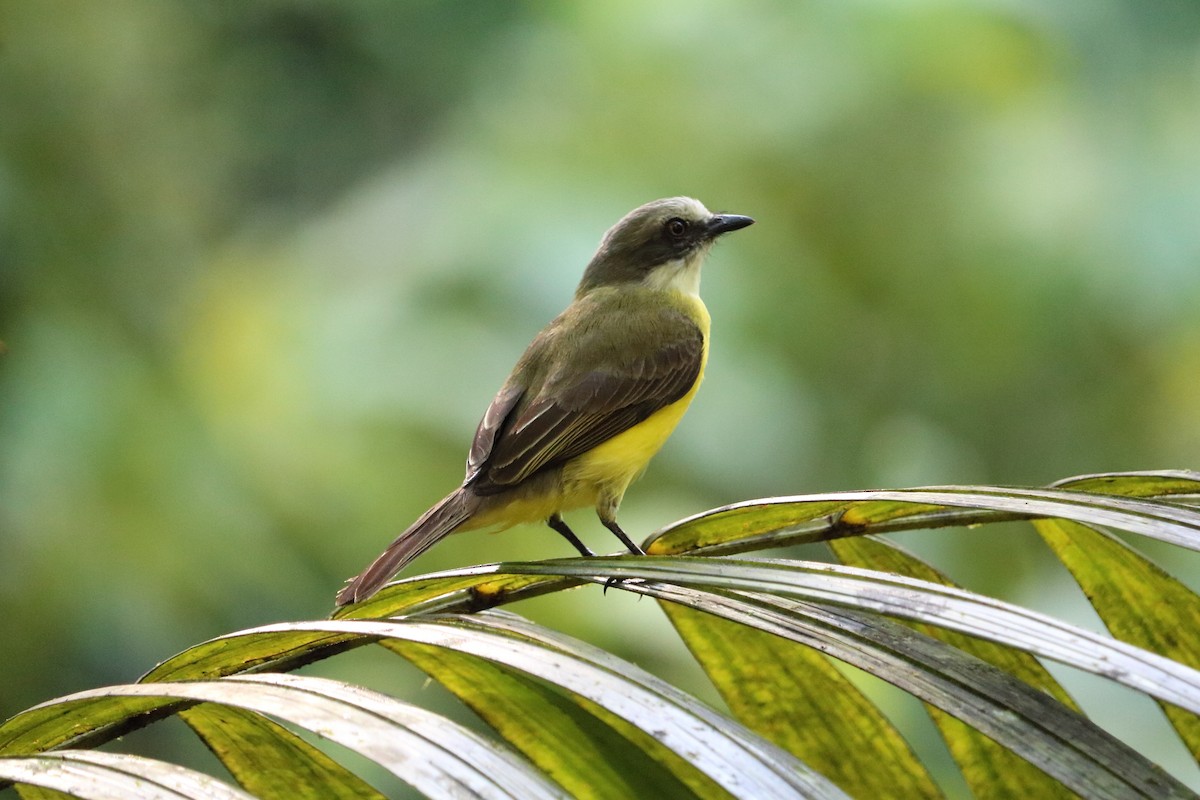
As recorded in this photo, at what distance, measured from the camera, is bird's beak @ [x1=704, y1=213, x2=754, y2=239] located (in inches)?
166

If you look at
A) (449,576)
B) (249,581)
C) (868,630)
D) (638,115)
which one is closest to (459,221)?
(638,115)

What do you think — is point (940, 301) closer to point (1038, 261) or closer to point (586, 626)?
point (1038, 261)

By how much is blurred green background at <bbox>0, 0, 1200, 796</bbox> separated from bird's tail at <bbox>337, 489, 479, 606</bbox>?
1363mm

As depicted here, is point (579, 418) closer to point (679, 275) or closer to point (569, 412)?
point (569, 412)

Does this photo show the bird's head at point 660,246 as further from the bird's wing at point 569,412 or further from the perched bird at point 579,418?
the bird's wing at point 569,412

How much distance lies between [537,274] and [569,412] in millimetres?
1554

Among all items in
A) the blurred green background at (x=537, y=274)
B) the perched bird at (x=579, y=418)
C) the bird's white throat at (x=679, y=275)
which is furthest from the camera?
the blurred green background at (x=537, y=274)

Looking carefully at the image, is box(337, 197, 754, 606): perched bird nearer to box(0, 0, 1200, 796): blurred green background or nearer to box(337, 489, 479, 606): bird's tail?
box(337, 489, 479, 606): bird's tail

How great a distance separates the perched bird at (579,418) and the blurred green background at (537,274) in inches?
36.0

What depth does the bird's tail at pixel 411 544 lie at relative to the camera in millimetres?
2197

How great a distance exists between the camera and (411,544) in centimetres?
258

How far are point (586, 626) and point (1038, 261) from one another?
2535 millimetres

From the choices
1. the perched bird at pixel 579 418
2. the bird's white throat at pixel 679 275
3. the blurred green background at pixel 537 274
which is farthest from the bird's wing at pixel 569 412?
the blurred green background at pixel 537 274

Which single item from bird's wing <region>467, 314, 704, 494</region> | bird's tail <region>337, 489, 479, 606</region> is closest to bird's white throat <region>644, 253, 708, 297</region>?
bird's wing <region>467, 314, 704, 494</region>
